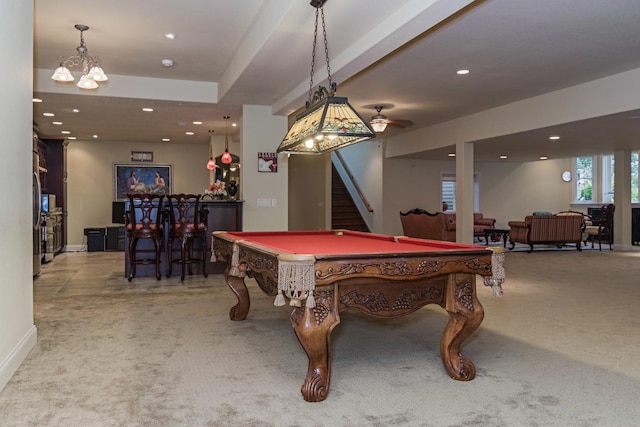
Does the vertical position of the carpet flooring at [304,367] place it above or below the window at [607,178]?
below

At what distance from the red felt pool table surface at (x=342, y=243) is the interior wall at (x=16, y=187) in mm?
1501

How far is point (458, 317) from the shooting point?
295 cm

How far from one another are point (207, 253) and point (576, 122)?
18.5 feet

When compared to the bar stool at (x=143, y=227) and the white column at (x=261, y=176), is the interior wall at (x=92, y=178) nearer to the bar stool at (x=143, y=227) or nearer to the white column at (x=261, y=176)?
the white column at (x=261, y=176)

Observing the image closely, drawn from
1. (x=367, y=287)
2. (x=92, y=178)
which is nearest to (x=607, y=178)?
(x=92, y=178)

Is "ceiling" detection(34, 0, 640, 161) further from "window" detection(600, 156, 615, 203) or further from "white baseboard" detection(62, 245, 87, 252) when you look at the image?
"window" detection(600, 156, 615, 203)

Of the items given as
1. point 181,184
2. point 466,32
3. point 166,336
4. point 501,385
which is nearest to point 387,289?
point 501,385

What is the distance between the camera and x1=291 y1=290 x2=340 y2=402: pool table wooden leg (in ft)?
8.47

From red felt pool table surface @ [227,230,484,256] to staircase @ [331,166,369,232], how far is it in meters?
7.67

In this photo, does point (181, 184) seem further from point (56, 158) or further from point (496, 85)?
point (496, 85)

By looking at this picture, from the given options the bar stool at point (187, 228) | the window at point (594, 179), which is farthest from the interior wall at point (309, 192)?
the window at point (594, 179)

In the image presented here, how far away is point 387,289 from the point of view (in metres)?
2.90

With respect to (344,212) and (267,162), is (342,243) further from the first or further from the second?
(344,212)

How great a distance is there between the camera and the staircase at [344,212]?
12.5m
